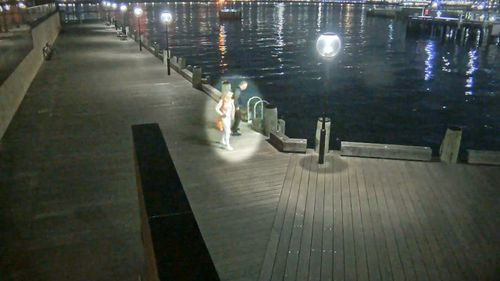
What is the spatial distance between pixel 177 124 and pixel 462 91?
99.6ft

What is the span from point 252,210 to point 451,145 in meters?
6.72

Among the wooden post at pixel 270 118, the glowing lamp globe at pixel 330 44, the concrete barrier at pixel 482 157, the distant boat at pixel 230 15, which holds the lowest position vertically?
the concrete barrier at pixel 482 157

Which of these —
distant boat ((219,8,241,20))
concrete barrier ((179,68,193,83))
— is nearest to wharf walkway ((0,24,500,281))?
concrete barrier ((179,68,193,83))

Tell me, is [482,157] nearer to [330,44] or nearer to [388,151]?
[388,151]

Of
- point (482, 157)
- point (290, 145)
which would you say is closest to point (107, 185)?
point (290, 145)

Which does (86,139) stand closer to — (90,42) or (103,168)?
(103,168)

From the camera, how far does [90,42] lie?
45594 millimetres

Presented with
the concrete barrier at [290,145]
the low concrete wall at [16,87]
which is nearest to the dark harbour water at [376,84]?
the concrete barrier at [290,145]

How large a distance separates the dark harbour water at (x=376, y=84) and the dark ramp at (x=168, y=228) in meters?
10.8

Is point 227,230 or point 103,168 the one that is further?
point 103,168

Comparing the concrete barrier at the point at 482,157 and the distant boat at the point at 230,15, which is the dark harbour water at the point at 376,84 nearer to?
the concrete barrier at the point at 482,157

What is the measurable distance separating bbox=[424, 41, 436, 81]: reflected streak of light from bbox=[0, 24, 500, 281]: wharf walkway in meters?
34.6

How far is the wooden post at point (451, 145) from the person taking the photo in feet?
40.5

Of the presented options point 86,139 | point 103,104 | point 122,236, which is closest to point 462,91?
point 103,104
